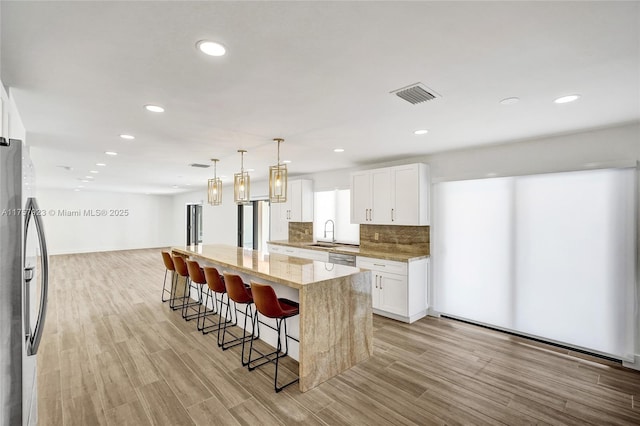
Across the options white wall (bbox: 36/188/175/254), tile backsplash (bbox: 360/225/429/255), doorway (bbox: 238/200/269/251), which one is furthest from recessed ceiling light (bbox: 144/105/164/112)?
white wall (bbox: 36/188/175/254)

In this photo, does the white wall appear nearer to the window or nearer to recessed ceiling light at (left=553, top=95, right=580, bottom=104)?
the window

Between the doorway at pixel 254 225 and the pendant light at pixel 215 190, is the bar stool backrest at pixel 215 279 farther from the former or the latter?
the doorway at pixel 254 225

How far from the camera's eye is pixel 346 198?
6117 mm

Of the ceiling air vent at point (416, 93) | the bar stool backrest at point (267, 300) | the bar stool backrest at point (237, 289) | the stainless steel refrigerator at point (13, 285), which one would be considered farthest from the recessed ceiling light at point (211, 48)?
the bar stool backrest at point (237, 289)

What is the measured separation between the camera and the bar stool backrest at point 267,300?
265cm

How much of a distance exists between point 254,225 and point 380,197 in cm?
487

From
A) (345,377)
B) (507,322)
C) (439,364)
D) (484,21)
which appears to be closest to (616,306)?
(507,322)

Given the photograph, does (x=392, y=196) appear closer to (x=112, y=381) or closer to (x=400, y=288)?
(x=400, y=288)

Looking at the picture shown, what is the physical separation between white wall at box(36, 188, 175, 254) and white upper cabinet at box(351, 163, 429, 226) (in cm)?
1160

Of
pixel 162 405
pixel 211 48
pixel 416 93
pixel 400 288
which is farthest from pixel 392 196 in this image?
pixel 162 405

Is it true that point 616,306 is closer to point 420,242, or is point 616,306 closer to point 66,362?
point 420,242

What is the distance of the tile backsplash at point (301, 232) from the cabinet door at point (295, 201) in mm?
232

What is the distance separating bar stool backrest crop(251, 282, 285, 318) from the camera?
265cm

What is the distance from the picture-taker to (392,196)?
4.77m
